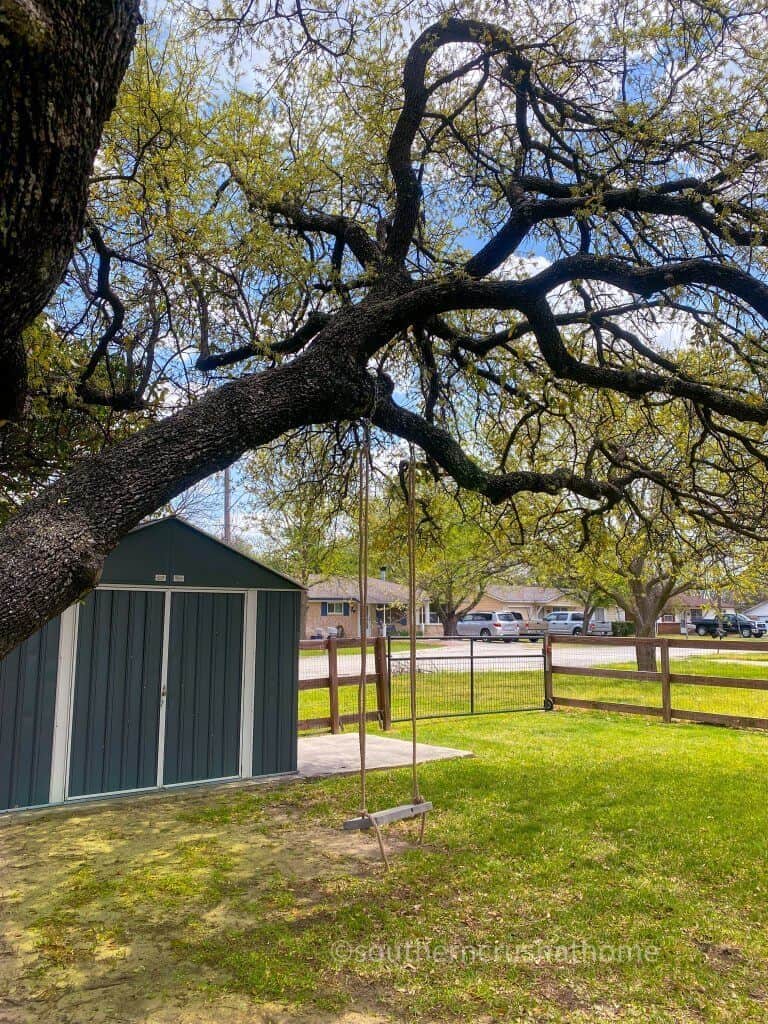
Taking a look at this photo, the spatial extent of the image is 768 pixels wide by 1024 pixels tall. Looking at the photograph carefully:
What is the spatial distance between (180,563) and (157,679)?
115 centimetres

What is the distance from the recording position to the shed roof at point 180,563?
263 inches

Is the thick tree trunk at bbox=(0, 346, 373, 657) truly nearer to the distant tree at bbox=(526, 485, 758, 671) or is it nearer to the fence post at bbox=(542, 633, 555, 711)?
the distant tree at bbox=(526, 485, 758, 671)

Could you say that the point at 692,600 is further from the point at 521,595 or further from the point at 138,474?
the point at 138,474

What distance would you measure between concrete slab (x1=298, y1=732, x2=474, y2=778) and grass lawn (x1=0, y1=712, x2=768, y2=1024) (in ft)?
2.51

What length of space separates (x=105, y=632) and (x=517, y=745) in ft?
17.7

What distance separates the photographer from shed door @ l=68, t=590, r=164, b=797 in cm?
635

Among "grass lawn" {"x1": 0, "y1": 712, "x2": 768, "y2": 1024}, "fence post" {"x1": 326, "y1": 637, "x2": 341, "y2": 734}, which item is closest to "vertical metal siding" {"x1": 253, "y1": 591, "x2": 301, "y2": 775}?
"grass lawn" {"x1": 0, "y1": 712, "x2": 768, "y2": 1024}

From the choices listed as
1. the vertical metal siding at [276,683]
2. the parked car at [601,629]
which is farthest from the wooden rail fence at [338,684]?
the parked car at [601,629]

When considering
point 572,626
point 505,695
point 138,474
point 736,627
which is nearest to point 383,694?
point 505,695

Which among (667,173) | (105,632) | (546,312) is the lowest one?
(105,632)

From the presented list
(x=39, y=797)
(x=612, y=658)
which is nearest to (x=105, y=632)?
(x=39, y=797)

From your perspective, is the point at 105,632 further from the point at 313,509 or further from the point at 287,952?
the point at 287,952

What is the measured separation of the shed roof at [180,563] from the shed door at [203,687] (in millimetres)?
196

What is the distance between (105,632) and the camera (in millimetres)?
6562
